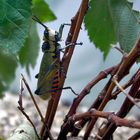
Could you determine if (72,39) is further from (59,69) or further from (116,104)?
(116,104)

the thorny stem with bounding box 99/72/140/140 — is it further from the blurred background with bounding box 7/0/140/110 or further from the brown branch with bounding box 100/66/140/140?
the blurred background with bounding box 7/0/140/110

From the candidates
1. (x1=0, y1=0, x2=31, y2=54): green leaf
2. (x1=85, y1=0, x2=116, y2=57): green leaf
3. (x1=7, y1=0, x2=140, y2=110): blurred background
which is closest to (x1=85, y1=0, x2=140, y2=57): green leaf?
(x1=85, y1=0, x2=116, y2=57): green leaf

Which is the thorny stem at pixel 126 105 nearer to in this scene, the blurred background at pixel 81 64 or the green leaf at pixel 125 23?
the green leaf at pixel 125 23

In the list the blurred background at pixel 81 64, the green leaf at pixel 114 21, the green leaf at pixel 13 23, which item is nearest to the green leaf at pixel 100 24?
the green leaf at pixel 114 21

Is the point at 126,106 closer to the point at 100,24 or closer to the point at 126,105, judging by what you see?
the point at 126,105

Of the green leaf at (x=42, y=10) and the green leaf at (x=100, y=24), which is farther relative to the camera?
the green leaf at (x=42, y=10)

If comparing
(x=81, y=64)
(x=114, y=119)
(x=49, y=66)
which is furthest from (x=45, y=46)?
(x=81, y=64)
